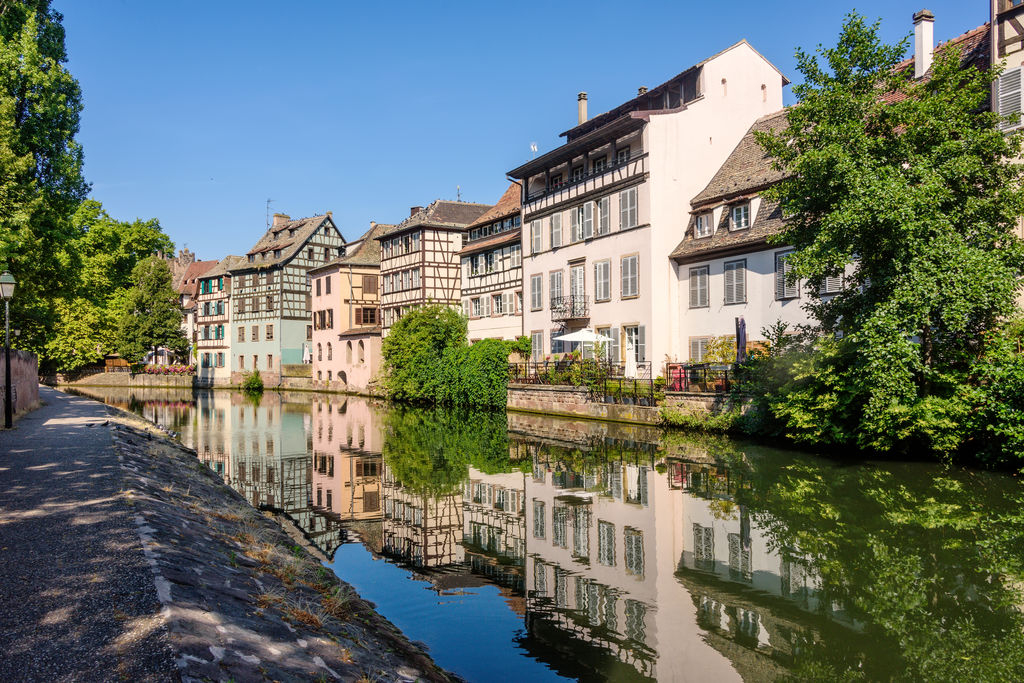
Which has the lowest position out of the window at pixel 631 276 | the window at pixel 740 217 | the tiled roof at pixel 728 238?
the window at pixel 631 276

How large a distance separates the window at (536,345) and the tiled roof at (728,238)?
30.8ft

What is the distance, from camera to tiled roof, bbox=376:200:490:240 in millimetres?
50272

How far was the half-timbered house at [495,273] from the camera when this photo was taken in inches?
1666

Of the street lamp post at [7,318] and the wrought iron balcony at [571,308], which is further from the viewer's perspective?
the wrought iron balcony at [571,308]

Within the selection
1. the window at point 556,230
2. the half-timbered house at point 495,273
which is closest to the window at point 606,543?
the window at point 556,230

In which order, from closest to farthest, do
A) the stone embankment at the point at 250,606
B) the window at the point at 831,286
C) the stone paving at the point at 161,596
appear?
the stone paving at the point at 161,596 < the stone embankment at the point at 250,606 < the window at the point at 831,286

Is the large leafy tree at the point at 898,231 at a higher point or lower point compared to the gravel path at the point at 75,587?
A: higher

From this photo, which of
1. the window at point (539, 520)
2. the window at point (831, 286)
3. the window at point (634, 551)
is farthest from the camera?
the window at point (831, 286)

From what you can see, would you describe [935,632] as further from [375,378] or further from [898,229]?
[375,378]

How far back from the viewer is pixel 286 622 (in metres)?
6.15

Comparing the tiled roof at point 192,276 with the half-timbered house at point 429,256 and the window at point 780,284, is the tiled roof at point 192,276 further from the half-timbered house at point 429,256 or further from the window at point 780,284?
the window at point 780,284

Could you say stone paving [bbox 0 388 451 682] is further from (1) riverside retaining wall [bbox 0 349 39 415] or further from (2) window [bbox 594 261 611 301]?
(2) window [bbox 594 261 611 301]

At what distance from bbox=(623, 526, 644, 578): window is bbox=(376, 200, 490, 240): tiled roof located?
40.2 m

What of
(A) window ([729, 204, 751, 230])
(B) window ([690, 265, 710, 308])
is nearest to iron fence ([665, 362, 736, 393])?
(B) window ([690, 265, 710, 308])
